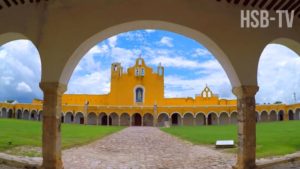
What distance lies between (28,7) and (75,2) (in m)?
0.95

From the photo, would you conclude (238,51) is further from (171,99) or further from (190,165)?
(171,99)

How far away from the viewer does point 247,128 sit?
20.6ft

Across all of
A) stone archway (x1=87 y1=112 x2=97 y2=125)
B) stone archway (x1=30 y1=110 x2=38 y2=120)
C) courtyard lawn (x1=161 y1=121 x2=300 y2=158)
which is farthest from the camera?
stone archway (x1=30 y1=110 x2=38 y2=120)

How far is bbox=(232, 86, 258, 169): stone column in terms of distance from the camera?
6.21 metres

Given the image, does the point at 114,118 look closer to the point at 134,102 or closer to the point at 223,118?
the point at 134,102

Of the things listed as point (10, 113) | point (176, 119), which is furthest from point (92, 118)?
point (10, 113)

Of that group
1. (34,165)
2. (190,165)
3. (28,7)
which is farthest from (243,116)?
(28,7)

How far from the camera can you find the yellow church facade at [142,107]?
4359 cm

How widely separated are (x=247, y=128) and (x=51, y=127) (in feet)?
12.0

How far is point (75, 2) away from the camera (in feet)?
21.0

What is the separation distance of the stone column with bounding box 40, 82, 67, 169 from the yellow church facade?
118ft

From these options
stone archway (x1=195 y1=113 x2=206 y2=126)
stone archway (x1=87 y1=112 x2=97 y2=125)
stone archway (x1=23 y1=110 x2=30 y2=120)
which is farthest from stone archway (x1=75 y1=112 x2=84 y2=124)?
stone archway (x1=195 y1=113 x2=206 y2=126)

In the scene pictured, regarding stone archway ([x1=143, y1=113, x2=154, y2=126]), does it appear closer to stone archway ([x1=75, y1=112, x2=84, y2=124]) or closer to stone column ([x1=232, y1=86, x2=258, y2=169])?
stone archway ([x1=75, y1=112, x2=84, y2=124])

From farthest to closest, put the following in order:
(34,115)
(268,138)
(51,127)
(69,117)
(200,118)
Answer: (34,115), (69,117), (200,118), (268,138), (51,127)
